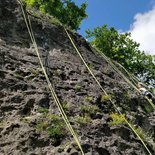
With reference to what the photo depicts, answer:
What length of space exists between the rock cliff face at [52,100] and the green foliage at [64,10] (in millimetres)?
13015

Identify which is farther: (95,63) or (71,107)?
(95,63)

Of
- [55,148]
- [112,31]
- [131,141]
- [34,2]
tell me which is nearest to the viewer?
[55,148]

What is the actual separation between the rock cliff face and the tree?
45.0 ft

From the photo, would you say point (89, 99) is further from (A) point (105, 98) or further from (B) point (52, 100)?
(B) point (52, 100)

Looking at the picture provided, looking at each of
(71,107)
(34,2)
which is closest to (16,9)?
(71,107)

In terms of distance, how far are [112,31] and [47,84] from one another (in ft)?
59.9

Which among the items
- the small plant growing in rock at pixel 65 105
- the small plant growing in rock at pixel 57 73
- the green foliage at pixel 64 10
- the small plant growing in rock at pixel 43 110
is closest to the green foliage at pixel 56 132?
the small plant growing in rock at pixel 43 110

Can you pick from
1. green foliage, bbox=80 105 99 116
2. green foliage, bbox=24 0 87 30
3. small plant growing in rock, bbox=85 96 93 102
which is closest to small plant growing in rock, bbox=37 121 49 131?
green foliage, bbox=80 105 99 116

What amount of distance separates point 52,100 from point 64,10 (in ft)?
57.4

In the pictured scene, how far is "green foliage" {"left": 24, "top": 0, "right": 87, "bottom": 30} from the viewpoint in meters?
23.1

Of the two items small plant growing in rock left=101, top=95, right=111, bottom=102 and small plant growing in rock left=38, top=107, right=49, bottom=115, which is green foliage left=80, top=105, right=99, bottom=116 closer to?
small plant growing in rock left=101, top=95, right=111, bottom=102

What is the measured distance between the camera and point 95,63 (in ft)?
32.2

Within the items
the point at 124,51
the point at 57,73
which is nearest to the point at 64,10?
the point at 124,51

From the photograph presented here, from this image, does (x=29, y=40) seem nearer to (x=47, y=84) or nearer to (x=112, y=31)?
(x=47, y=84)
